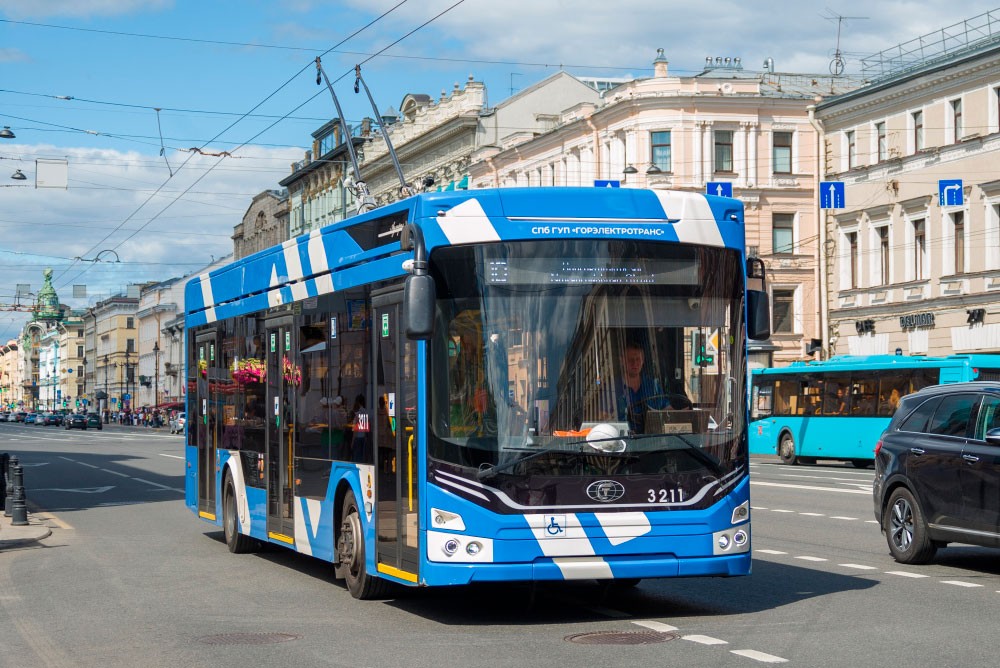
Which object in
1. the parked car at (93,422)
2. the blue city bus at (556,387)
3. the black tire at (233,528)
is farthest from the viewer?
the parked car at (93,422)

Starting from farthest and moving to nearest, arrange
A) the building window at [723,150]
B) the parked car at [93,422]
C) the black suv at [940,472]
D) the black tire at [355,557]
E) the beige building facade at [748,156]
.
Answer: the parked car at [93,422], the building window at [723,150], the beige building facade at [748,156], the black suv at [940,472], the black tire at [355,557]

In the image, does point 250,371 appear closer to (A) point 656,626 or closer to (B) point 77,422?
(A) point 656,626

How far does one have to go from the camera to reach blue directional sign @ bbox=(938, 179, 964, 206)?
4606cm

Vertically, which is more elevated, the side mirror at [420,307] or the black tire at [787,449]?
the side mirror at [420,307]

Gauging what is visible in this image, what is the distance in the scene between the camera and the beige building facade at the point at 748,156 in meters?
60.6

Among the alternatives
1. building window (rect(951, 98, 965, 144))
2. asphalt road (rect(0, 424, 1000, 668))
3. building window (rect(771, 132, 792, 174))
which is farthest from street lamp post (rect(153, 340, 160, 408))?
asphalt road (rect(0, 424, 1000, 668))

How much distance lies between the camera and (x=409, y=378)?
11.1m

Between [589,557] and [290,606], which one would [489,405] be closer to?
[589,557]

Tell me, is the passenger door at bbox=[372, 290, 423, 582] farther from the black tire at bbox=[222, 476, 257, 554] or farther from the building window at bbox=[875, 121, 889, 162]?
the building window at bbox=[875, 121, 889, 162]

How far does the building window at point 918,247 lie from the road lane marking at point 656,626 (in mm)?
41324

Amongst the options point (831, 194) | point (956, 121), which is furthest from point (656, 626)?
point (831, 194)

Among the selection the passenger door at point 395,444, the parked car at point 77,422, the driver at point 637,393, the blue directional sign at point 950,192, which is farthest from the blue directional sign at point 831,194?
the parked car at point 77,422

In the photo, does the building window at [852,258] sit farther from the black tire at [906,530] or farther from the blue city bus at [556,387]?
the blue city bus at [556,387]

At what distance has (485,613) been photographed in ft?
38.3
